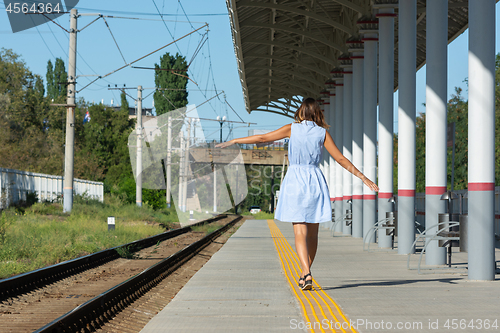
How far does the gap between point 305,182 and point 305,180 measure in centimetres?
2

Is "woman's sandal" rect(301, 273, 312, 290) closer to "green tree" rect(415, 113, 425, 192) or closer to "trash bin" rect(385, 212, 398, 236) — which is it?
"trash bin" rect(385, 212, 398, 236)

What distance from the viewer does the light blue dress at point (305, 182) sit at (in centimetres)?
694

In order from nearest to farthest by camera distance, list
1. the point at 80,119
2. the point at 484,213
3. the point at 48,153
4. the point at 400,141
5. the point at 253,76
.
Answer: the point at 484,213
the point at 400,141
the point at 253,76
the point at 48,153
the point at 80,119

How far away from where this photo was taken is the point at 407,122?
13516 mm

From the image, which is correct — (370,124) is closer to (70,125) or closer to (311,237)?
(311,237)

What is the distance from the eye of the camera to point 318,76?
31109mm

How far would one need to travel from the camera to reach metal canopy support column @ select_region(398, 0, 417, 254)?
13336 millimetres

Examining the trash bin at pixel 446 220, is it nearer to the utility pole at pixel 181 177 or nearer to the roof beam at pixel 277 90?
the roof beam at pixel 277 90

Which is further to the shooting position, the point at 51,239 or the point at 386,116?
the point at 51,239

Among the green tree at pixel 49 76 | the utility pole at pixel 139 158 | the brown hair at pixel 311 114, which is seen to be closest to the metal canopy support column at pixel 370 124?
the brown hair at pixel 311 114

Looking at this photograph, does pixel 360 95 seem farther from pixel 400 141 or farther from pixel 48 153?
pixel 48 153

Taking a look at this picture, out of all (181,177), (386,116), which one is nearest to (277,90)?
(386,116)

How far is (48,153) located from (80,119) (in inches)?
923

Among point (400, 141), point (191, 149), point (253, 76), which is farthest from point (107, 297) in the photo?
point (191, 149)
